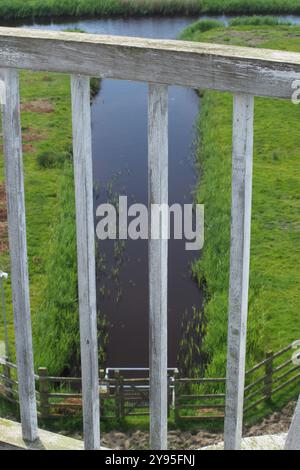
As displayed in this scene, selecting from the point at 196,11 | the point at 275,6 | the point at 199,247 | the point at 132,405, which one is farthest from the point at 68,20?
the point at 132,405

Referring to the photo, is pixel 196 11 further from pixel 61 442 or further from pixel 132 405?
pixel 61 442

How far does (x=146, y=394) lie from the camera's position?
8922mm

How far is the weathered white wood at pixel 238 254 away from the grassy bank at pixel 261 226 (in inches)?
243

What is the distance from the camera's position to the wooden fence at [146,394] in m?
8.58

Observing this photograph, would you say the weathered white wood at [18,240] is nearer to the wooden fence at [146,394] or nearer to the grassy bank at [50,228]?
the wooden fence at [146,394]

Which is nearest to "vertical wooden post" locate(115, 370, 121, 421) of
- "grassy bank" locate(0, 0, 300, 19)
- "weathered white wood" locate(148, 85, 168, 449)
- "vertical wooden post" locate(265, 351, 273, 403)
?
"vertical wooden post" locate(265, 351, 273, 403)

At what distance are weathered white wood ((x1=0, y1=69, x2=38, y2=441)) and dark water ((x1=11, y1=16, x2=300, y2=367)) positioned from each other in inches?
268

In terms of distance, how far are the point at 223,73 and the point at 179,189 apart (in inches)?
477

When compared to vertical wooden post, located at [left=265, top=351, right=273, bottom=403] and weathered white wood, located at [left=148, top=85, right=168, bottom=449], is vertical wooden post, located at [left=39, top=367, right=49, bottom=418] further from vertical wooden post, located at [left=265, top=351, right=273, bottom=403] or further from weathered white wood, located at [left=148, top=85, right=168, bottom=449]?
weathered white wood, located at [left=148, top=85, right=168, bottom=449]

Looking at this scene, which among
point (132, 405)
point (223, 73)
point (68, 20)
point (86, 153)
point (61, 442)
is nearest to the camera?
point (223, 73)

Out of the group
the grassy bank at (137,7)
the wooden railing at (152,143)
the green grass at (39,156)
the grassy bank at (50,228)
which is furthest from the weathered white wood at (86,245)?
the grassy bank at (137,7)

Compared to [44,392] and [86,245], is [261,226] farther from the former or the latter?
[86,245]

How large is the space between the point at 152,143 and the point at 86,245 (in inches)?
20.1
